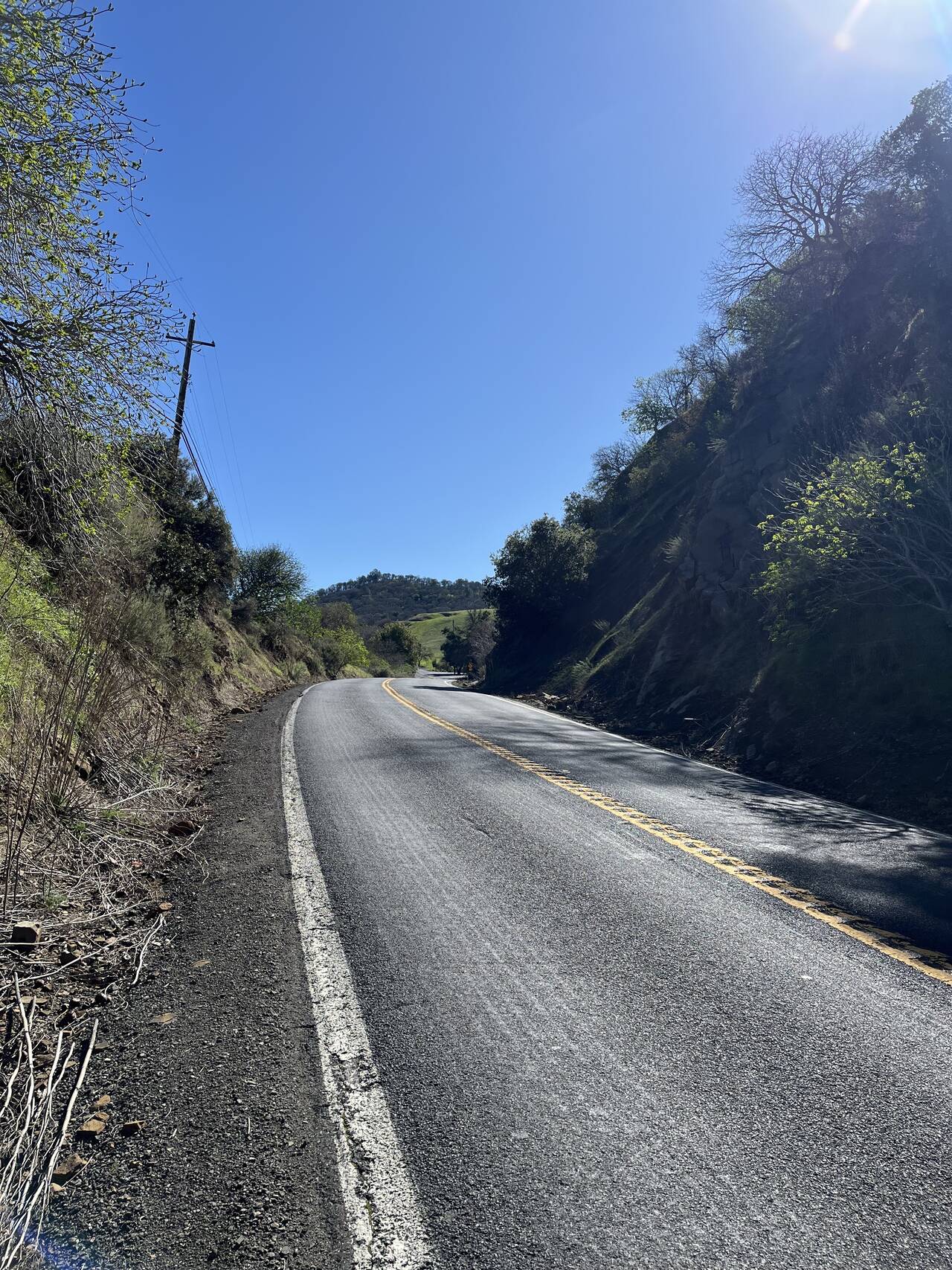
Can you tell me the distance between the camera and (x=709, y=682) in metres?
15.3

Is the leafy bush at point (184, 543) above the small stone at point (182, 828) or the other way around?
above

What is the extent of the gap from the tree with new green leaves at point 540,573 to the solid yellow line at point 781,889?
24078mm

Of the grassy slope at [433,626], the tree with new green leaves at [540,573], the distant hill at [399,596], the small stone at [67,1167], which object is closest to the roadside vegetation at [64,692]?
the small stone at [67,1167]

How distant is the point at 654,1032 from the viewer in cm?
293

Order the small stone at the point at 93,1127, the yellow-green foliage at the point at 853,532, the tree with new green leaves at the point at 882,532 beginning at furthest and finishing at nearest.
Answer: the yellow-green foliage at the point at 853,532 → the tree with new green leaves at the point at 882,532 → the small stone at the point at 93,1127

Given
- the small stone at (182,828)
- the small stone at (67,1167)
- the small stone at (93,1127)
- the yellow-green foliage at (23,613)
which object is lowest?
the small stone at (67,1167)

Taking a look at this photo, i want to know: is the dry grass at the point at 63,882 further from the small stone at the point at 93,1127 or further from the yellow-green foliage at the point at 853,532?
the yellow-green foliage at the point at 853,532

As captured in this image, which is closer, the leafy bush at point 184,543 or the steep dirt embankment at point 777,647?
the steep dirt embankment at point 777,647

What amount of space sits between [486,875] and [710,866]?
164 centimetres

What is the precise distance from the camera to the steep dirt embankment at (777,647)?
9.63 meters

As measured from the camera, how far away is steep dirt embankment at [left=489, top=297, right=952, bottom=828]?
9633mm

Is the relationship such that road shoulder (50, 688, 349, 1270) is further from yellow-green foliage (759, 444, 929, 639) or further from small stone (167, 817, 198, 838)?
yellow-green foliage (759, 444, 929, 639)

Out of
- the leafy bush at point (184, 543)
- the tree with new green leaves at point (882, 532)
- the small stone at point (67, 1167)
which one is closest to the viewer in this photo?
the small stone at point (67, 1167)

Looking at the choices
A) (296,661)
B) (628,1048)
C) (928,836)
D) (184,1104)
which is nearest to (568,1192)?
(628,1048)
